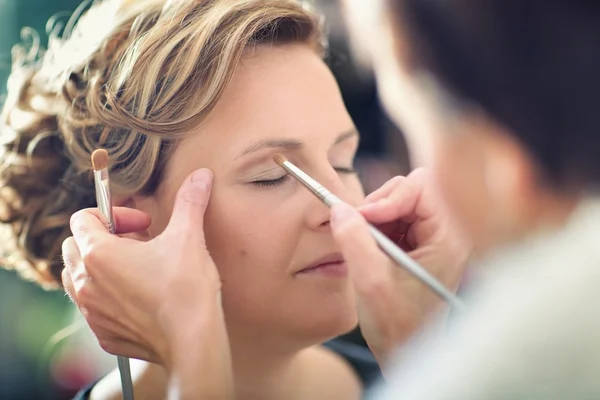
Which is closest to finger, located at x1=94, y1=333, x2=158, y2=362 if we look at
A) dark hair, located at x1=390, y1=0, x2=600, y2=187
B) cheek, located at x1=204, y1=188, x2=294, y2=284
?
cheek, located at x1=204, y1=188, x2=294, y2=284

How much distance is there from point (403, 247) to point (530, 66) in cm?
22

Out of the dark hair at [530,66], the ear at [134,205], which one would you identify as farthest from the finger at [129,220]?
the dark hair at [530,66]

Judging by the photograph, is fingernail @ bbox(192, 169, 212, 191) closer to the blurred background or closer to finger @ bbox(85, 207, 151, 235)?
finger @ bbox(85, 207, 151, 235)

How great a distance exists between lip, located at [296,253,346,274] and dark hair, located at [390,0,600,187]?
20 centimetres

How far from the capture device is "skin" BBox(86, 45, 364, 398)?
0.64m

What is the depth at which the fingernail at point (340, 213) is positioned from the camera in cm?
57

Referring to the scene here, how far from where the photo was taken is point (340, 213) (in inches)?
22.5

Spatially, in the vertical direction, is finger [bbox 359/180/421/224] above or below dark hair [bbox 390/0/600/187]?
below

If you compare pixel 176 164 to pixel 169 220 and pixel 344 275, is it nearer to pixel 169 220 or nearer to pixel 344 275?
pixel 169 220

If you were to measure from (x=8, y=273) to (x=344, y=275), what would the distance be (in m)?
0.44

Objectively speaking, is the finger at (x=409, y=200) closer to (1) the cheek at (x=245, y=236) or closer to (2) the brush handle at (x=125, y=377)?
(1) the cheek at (x=245, y=236)

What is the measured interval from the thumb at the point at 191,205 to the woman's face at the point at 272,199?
12mm

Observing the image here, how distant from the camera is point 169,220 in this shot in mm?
672

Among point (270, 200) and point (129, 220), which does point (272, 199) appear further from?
point (129, 220)
